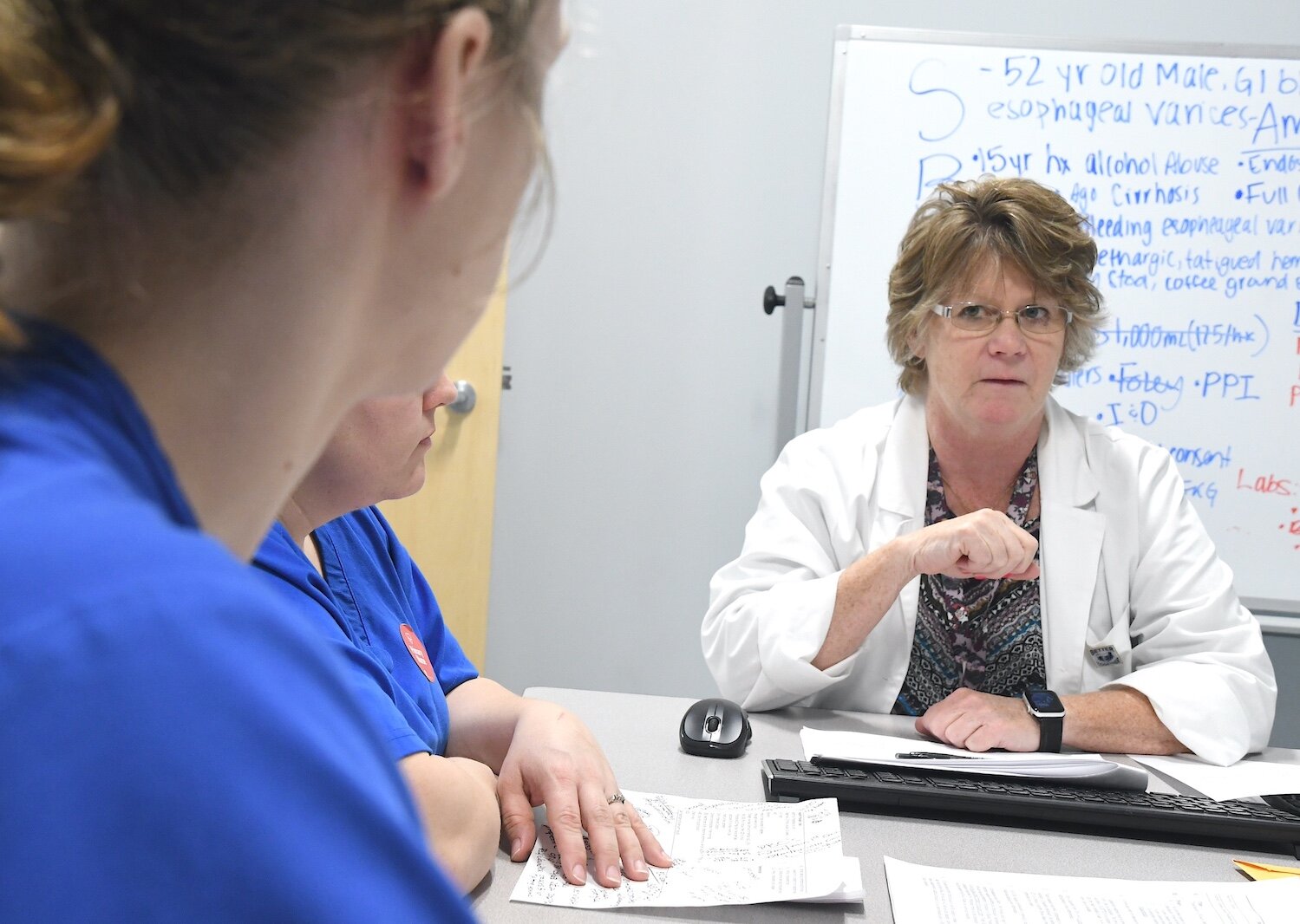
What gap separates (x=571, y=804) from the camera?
0.96m

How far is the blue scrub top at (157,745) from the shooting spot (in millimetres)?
254

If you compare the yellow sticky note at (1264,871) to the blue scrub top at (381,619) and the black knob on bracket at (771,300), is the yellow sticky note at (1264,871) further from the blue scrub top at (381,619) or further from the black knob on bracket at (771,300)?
the black knob on bracket at (771,300)

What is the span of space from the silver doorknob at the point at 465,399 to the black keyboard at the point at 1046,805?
150 centimetres

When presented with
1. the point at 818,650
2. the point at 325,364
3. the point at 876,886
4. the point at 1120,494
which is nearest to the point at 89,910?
the point at 325,364

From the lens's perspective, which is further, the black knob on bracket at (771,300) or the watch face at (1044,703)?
the black knob on bracket at (771,300)

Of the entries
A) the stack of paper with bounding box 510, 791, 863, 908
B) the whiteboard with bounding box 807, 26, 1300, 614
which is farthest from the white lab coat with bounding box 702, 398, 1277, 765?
the whiteboard with bounding box 807, 26, 1300, 614

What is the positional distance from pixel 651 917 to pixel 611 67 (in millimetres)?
1998

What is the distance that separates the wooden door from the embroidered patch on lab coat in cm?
137

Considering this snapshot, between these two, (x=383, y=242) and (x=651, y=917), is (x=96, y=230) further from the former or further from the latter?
(x=651, y=917)

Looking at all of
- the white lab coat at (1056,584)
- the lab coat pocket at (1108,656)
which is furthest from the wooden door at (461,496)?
the lab coat pocket at (1108,656)

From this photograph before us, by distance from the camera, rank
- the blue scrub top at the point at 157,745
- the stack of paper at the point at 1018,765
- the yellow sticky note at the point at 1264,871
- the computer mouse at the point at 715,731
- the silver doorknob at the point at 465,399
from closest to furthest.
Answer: the blue scrub top at the point at 157,745
the yellow sticky note at the point at 1264,871
the stack of paper at the point at 1018,765
the computer mouse at the point at 715,731
the silver doorknob at the point at 465,399

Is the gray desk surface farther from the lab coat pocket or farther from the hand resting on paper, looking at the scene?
the lab coat pocket

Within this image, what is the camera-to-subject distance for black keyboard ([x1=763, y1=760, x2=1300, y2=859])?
1.08 meters

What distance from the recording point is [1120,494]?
5.60ft
